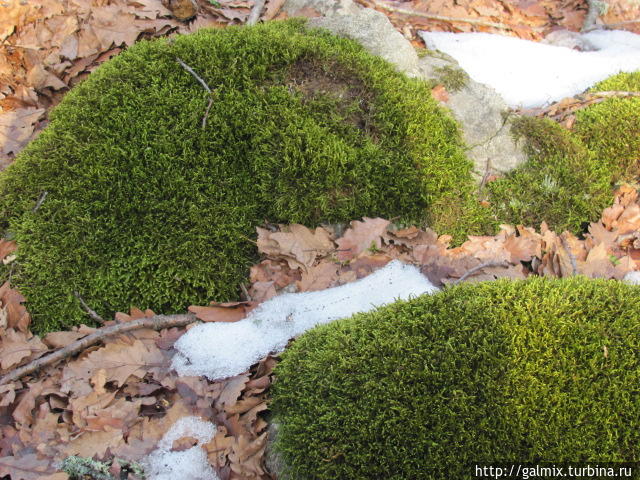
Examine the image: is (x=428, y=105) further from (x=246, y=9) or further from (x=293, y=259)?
(x=246, y=9)

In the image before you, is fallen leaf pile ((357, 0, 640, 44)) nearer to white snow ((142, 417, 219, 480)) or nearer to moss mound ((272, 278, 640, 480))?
moss mound ((272, 278, 640, 480))

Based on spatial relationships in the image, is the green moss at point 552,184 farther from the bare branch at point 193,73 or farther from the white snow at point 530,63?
the bare branch at point 193,73

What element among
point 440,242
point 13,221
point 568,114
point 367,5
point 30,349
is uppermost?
point 367,5

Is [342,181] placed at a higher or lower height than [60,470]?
higher

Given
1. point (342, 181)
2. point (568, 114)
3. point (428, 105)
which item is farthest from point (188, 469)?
point (568, 114)

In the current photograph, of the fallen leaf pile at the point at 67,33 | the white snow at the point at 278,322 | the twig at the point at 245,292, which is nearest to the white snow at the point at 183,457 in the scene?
the white snow at the point at 278,322

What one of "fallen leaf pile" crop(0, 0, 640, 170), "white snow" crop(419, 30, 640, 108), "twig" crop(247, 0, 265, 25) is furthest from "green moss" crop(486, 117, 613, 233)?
"twig" crop(247, 0, 265, 25)
